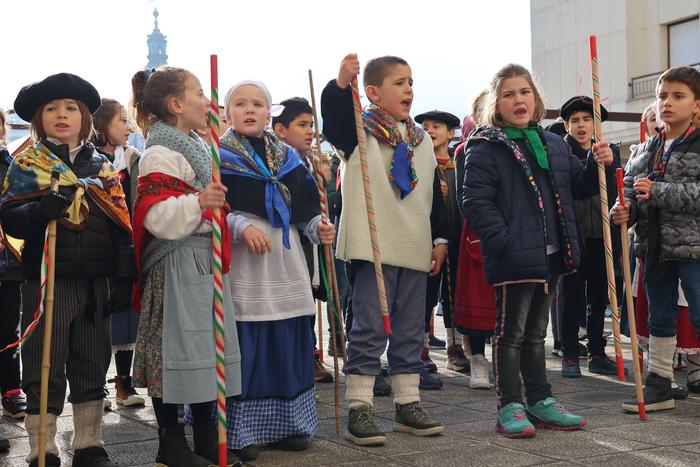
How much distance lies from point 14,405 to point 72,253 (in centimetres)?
171

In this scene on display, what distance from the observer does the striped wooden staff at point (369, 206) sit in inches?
182

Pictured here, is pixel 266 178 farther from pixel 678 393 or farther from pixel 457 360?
pixel 457 360

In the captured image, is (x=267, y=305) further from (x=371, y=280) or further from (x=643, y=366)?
(x=643, y=366)

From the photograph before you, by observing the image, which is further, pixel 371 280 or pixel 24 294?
pixel 371 280

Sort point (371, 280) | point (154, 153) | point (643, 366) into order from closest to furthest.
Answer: point (154, 153) < point (371, 280) < point (643, 366)

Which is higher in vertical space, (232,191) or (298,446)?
(232,191)

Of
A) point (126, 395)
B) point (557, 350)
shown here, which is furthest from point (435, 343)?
point (126, 395)

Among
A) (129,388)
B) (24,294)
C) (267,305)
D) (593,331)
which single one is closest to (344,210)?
(267,305)

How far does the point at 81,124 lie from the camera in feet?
14.8

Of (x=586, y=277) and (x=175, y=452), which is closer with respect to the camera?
(x=175, y=452)

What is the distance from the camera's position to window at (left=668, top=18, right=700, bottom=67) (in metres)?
25.6

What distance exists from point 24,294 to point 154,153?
2.99ft

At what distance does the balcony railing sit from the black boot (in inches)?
950

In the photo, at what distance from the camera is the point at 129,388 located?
238 inches
